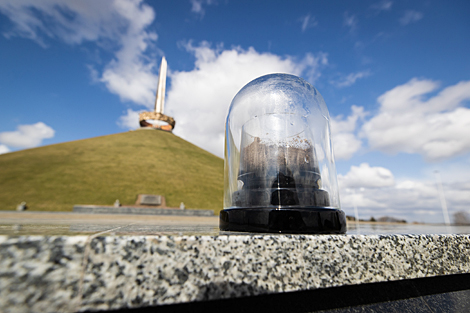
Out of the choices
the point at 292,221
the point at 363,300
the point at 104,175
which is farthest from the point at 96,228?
the point at 104,175

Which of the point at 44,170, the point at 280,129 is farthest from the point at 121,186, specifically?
the point at 280,129

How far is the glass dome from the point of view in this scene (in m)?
1.31

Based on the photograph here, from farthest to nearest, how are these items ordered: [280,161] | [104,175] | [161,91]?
[161,91]
[104,175]
[280,161]

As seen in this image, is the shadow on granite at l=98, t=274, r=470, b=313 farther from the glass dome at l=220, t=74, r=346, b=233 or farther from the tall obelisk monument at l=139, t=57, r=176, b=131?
the tall obelisk monument at l=139, t=57, r=176, b=131

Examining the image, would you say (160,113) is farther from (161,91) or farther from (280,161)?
(280,161)

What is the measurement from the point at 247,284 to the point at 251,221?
1.83ft

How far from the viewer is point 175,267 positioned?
0.74m

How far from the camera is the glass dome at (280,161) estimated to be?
1312 mm

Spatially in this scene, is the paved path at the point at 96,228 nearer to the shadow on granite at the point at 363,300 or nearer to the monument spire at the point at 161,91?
the shadow on granite at the point at 363,300

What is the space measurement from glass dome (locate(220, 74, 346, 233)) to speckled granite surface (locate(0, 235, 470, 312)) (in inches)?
12.1

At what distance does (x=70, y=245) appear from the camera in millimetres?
652

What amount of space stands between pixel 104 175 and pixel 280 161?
3183cm

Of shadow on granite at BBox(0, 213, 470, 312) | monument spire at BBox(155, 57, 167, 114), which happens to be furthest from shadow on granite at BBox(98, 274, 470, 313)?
monument spire at BBox(155, 57, 167, 114)

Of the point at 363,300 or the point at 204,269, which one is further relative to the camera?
the point at 363,300
